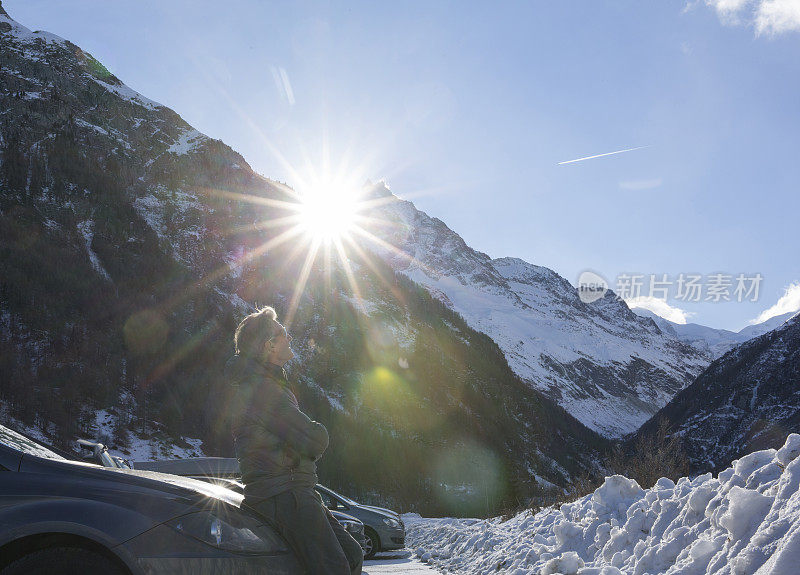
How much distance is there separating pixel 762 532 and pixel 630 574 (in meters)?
1.50

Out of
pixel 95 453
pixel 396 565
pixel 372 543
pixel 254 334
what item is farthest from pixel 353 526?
pixel 254 334

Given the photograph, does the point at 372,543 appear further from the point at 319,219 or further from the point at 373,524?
the point at 319,219

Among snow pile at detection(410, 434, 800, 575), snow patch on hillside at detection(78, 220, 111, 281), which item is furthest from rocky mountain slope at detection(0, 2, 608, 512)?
snow pile at detection(410, 434, 800, 575)

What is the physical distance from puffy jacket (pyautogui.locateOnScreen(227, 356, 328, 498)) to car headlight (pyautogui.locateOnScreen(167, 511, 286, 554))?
0.50ft

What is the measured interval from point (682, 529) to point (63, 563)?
4318 mm

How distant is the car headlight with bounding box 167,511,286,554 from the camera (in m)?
2.44

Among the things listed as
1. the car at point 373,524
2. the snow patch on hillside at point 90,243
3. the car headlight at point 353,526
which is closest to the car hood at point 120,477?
the car headlight at point 353,526

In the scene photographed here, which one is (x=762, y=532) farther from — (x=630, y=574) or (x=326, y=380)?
(x=326, y=380)

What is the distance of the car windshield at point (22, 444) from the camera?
7.77 feet

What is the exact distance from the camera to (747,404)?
288 ft

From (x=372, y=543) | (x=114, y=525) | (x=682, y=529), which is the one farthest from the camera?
(x=372, y=543)

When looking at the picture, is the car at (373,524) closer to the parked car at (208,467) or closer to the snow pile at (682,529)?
the parked car at (208,467)

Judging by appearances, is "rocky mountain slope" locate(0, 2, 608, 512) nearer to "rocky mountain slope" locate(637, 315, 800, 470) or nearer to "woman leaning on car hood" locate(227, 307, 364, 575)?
"rocky mountain slope" locate(637, 315, 800, 470)

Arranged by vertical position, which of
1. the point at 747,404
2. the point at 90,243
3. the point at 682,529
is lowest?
the point at 682,529
